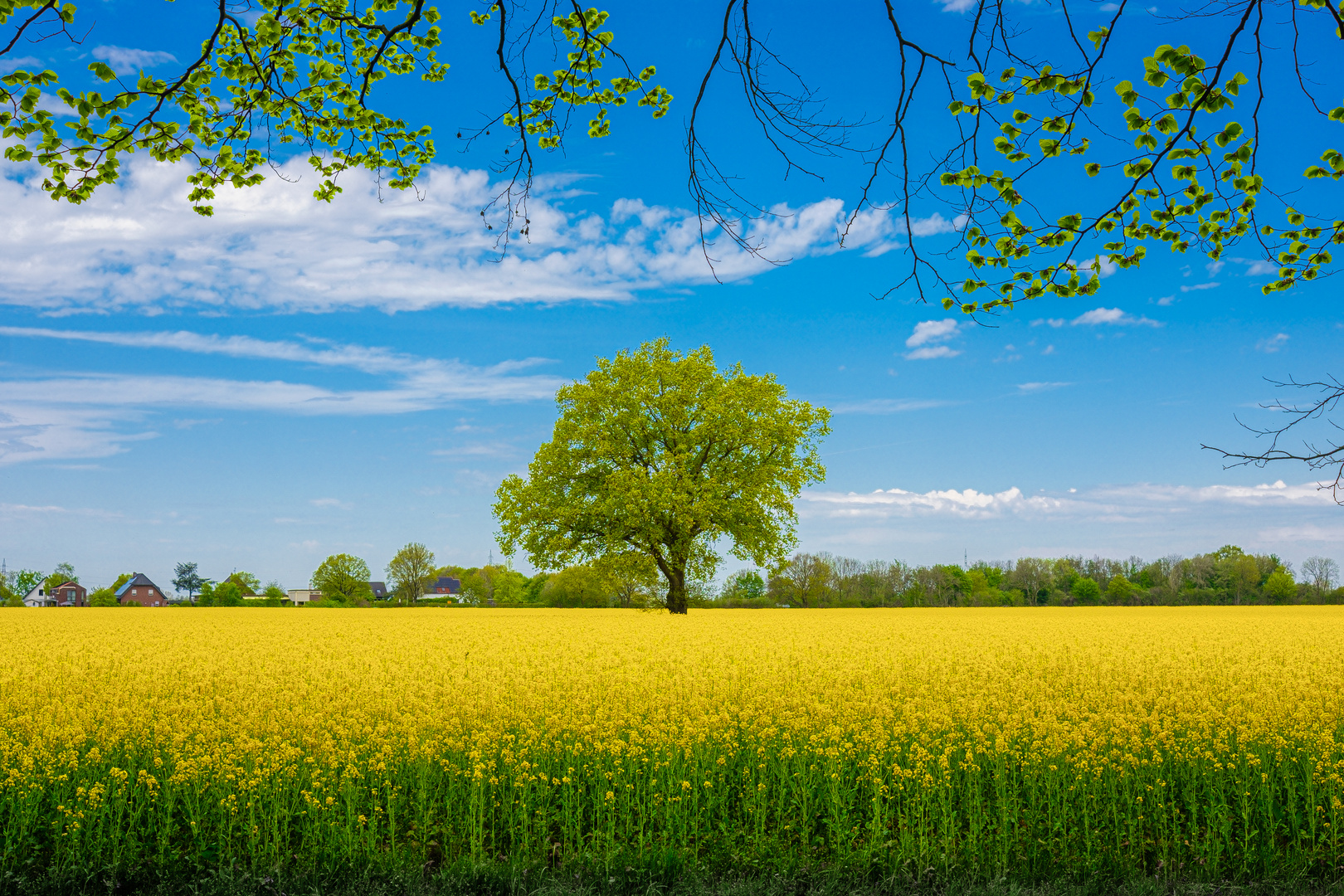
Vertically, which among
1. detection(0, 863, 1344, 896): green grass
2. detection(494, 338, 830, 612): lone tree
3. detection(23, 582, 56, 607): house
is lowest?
detection(23, 582, 56, 607): house

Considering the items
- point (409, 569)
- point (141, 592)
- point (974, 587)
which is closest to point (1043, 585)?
point (974, 587)

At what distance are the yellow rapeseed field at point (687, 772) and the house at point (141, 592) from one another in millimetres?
141927

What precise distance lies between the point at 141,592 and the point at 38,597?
19.9 metres

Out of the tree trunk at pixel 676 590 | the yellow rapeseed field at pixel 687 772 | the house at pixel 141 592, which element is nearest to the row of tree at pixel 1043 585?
the tree trunk at pixel 676 590

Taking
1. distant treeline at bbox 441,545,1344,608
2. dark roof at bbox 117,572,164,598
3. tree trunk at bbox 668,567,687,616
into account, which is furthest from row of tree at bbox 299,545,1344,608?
dark roof at bbox 117,572,164,598

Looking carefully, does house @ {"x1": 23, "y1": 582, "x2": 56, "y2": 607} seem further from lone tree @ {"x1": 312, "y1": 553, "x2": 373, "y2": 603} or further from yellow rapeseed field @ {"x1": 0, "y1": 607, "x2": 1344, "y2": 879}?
yellow rapeseed field @ {"x1": 0, "y1": 607, "x2": 1344, "y2": 879}

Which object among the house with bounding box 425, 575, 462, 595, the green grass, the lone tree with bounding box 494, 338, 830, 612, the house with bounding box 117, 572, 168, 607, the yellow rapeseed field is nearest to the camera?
the green grass

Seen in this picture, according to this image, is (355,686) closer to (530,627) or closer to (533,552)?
(530,627)

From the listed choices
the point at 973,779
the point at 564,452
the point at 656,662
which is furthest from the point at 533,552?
the point at 973,779

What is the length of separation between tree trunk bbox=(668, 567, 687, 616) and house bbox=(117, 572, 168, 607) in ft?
403

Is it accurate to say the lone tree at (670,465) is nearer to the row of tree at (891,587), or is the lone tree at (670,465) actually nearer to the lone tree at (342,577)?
the row of tree at (891,587)

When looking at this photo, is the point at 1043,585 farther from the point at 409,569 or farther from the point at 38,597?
the point at 38,597

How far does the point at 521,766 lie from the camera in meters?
7.46

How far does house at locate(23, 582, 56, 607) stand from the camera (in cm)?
13375
